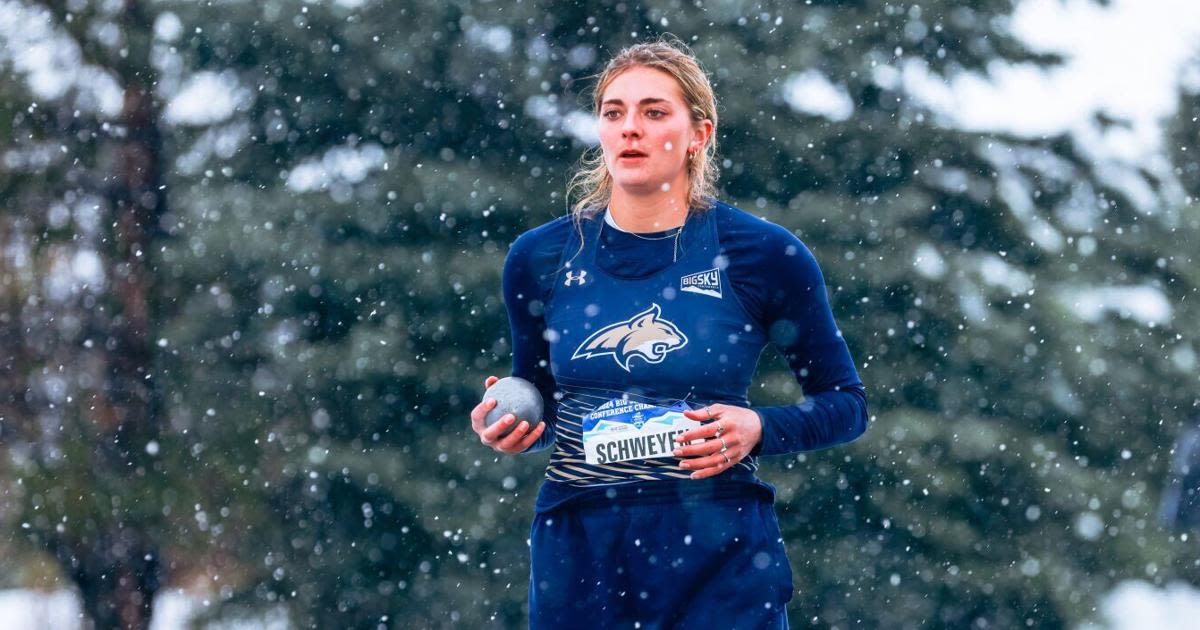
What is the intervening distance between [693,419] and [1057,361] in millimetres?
7643

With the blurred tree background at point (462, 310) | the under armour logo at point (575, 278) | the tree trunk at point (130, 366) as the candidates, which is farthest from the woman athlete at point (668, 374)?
the tree trunk at point (130, 366)

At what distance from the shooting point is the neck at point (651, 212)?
307 cm

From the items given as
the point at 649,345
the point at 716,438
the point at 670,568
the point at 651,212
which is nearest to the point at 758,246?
the point at 651,212

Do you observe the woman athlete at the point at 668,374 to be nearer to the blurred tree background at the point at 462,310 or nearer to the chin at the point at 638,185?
the chin at the point at 638,185

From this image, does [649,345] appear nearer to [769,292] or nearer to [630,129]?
[769,292]

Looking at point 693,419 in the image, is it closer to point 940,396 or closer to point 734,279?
point 734,279

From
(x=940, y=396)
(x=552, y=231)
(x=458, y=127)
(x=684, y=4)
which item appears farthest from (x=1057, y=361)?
(x=552, y=231)

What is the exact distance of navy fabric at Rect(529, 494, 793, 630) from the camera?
289 centimetres

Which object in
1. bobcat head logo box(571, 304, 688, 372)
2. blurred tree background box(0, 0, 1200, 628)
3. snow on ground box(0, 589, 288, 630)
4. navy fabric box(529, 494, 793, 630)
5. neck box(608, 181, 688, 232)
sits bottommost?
snow on ground box(0, 589, 288, 630)

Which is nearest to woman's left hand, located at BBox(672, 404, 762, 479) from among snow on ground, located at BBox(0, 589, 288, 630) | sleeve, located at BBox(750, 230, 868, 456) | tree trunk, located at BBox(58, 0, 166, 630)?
sleeve, located at BBox(750, 230, 868, 456)

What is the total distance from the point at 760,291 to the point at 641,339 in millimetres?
310

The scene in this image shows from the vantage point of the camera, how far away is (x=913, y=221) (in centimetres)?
966

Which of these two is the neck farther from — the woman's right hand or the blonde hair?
A: the woman's right hand

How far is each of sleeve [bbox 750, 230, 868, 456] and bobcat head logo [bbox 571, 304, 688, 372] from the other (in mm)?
251
